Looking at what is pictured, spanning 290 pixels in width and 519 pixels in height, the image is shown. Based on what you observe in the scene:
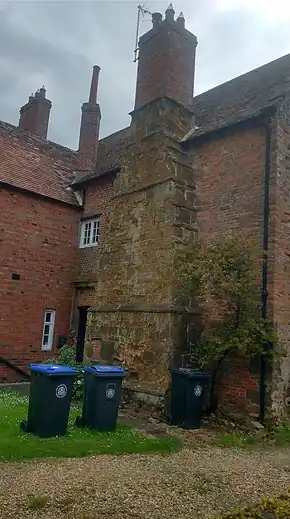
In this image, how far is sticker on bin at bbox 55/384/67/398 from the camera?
707 centimetres

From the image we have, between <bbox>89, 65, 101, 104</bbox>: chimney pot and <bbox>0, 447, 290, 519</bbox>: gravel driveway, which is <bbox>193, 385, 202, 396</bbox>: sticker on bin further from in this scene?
<bbox>89, 65, 101, 104</bbox>: chimney pot

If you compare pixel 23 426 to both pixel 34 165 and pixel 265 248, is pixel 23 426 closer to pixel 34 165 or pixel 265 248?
pixel 265 248

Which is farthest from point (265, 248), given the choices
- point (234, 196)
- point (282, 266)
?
point (234, 196)

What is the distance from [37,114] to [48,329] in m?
11.7

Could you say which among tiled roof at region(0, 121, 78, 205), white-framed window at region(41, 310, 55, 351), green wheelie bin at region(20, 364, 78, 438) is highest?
tiled roof at region(0, 121, 78, 205)

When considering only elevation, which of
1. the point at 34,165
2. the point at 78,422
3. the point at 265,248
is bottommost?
the point at 78,422

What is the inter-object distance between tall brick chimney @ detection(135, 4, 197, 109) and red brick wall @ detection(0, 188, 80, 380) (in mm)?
5301

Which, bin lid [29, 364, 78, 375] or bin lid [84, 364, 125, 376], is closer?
bin lid [29, 364, 78, 375]

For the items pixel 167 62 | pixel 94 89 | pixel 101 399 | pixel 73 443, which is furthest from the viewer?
pixel 94 89

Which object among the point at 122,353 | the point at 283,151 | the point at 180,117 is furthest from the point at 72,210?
the point at 283,151

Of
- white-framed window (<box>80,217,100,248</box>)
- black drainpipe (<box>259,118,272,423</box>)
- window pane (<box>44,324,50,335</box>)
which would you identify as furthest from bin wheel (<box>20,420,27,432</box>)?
white-framed window (<box>80,217,100,248</box>)

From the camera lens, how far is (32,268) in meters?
14.6

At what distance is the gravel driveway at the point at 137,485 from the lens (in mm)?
4418

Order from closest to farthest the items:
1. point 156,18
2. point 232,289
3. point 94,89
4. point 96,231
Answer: point 232,289 → point 156,18 → point 96,231 → point 94,89
